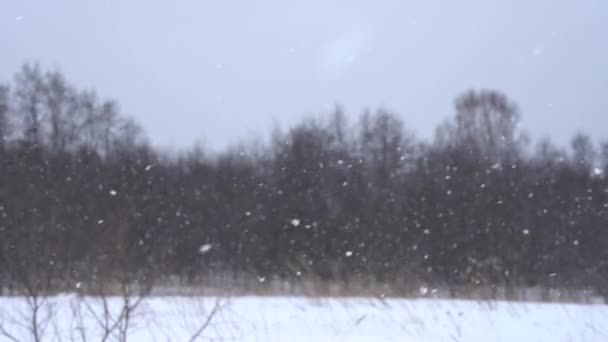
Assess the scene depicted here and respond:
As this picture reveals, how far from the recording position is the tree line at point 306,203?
23844mm

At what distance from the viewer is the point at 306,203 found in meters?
27.6

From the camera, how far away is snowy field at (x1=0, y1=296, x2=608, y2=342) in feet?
28.2

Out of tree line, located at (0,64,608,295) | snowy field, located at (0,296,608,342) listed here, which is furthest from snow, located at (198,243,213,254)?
snowy field, located at (0,296,608,342)

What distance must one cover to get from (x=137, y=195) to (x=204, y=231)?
286 centimetres

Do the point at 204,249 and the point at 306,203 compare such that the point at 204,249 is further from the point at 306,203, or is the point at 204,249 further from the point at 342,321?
the point at 342,321

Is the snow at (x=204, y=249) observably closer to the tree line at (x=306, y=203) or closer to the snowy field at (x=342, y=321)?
the tree line at (x=306, y=203)

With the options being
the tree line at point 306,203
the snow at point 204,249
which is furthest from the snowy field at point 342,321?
the snow at point 204,249

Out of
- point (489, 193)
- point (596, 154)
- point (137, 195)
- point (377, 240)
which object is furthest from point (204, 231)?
point (596, 154)

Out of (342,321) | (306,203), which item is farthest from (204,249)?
(342,321)

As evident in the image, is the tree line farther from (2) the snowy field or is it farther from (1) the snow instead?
(2) the snowy field

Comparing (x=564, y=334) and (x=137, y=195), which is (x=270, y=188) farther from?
(x=564, y=334)

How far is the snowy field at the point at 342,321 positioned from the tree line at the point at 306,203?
8917 mm

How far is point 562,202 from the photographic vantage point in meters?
26.2

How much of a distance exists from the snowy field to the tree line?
8.92m
